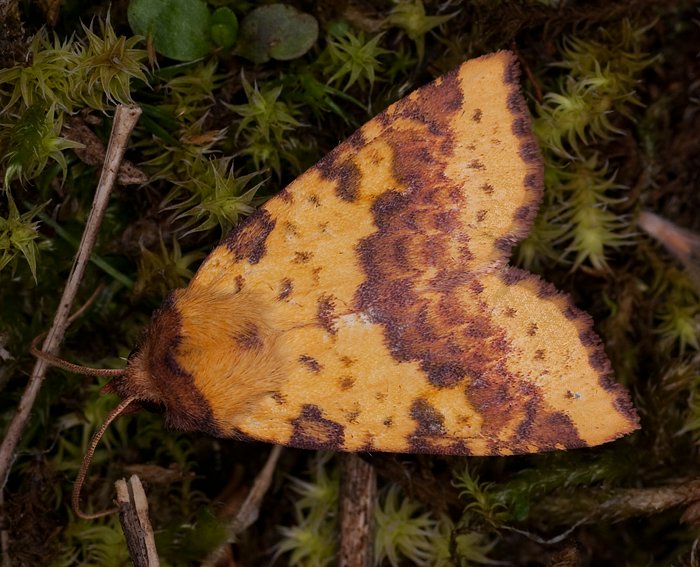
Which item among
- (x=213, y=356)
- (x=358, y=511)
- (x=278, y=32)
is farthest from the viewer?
(x=358, y=511)

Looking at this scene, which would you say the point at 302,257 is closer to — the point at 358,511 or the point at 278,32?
the point at 278,32

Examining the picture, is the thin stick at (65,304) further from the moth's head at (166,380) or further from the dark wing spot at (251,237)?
the dark wing spot at (251,237)

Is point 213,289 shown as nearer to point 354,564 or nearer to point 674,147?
point 354,564

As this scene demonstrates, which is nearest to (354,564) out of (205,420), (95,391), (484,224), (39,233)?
(205,420)

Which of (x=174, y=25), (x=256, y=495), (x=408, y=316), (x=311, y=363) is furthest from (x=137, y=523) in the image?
(x=174, y=25)

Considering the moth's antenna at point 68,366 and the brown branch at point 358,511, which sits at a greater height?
the moth's antenna at point 68,366

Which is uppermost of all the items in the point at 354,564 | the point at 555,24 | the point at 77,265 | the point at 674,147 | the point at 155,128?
the point at 155,128

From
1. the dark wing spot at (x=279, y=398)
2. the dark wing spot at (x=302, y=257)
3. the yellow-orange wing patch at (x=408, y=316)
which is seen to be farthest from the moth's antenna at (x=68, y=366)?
the dark wing spot at (x=302, y=257)
